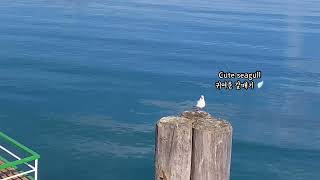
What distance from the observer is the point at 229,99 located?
35781mm

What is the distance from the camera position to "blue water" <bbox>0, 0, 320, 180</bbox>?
25.5 metres

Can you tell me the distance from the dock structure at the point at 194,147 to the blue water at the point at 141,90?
53.3ft

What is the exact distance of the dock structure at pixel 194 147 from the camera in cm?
651

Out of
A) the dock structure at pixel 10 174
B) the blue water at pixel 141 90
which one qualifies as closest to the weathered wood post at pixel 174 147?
the dock structure at pixel 10 174

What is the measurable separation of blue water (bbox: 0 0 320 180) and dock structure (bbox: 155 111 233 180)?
1625 centimetres

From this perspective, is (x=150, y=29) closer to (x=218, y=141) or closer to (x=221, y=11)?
(x=221, y=11)

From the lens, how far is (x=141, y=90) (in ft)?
123

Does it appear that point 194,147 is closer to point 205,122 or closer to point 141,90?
point 205,122

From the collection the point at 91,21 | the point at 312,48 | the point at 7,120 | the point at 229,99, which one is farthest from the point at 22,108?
the point at 91,21

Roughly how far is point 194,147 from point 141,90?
31005 millimetres

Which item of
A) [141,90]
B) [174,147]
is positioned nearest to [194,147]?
[174,147]

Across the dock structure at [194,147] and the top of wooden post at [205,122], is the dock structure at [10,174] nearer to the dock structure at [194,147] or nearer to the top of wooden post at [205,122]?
the dock structure at [194,147]

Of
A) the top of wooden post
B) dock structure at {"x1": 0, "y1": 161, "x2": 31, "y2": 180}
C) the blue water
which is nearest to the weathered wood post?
the top of wooden post

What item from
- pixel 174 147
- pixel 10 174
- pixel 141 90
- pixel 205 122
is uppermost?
pixel 141 90
